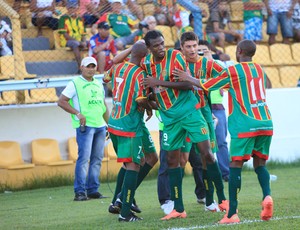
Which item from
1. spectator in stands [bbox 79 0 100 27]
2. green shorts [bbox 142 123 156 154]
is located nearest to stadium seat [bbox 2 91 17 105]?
spectator in stands [bbox 79 0 100 27]

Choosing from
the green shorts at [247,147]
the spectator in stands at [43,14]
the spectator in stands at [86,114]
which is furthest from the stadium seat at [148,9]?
the green shorts at [247,147]

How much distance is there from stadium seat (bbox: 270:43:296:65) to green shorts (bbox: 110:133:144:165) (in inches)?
385

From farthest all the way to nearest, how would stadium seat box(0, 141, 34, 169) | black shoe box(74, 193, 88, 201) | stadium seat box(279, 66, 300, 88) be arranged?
stadium seat box(279, 66, 300, 88) < stadium seat box(0, 141, 34, 169) < black shoe box(74, 193, 88, 201)

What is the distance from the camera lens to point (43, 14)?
16.1 m

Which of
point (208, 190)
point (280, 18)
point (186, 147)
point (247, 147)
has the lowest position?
point (208, 190)

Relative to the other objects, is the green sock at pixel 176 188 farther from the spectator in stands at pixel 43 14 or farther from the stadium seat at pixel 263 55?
the stadium seat at pixel 263 55

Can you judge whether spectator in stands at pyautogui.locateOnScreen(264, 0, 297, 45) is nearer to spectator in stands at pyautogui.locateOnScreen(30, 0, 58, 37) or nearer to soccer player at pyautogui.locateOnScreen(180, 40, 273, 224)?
spectator in stands at pyautogui.locateOnScreen(30, 0, 58, 37)

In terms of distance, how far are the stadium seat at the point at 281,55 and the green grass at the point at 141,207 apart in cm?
436

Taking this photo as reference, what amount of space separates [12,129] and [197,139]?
6421 mm

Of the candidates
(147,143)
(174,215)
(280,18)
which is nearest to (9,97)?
(147,143)

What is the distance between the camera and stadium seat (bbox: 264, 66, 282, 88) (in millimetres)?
17812

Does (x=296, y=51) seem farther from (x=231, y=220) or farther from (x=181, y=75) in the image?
(x=231, y=220)

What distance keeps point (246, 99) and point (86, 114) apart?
4.33 m

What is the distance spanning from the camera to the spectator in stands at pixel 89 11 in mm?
16167
